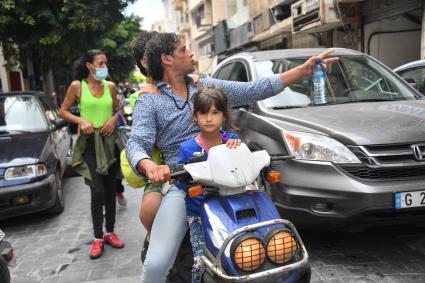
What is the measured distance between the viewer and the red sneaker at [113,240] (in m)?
4.35

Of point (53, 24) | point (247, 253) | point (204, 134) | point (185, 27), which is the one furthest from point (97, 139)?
point (185, 27)

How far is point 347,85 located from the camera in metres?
4.56

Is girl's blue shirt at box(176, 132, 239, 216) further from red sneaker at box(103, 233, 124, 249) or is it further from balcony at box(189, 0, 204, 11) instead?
balcony at box(189, 0, 204, 11)

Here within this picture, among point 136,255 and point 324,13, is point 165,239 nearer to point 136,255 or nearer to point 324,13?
point 136,255

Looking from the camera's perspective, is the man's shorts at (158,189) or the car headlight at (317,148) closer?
the man's shorts at (158,189)

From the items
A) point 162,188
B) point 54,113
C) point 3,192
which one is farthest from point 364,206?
point 54,113

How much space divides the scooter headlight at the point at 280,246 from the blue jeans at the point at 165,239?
23.2 inches

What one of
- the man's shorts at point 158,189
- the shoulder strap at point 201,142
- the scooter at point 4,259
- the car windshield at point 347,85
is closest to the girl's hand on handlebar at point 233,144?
the shoulder strap at point 201,142

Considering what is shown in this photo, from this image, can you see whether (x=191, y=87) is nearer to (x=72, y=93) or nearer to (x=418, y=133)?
(x=418, y=133)

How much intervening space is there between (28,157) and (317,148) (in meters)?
3.44

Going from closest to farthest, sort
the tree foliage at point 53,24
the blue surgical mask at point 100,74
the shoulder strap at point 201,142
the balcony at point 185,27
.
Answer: the shoulder strap at point 201,142 → the blue surgical mask at point 100,74 → the tree foliage at point 53,24 → the balcony at point 185,27

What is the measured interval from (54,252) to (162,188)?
7.65 feet

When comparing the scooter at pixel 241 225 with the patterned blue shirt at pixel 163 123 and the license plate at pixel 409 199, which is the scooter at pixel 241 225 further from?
the license plate at pixel 409 199

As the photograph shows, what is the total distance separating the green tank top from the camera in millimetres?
4383
